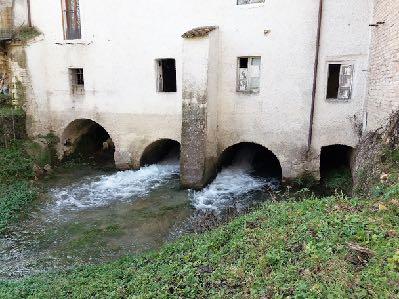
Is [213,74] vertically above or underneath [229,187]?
above

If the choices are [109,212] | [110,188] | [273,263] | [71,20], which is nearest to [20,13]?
[71,20]

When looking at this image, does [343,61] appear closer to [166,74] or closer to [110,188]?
[166,74]

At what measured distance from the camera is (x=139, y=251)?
8219mm

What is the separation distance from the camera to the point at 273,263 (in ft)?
16.8

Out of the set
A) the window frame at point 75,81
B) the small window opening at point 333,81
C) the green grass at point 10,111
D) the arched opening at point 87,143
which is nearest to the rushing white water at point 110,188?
the arched opening at point 87,143

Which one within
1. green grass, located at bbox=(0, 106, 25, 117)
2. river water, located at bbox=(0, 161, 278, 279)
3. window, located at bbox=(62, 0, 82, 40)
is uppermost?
window, located at bbox=(62, 0, 82, 40)

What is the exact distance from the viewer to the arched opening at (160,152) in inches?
569

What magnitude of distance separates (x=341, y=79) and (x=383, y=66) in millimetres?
2335

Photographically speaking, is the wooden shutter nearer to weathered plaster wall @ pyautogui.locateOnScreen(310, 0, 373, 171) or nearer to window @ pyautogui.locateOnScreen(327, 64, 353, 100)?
window @ pyautogui.locateOnScreen(327, 64, 353, 100)

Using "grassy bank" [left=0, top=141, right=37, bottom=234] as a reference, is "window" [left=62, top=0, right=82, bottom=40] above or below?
above

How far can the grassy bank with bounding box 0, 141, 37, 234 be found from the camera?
10.2m

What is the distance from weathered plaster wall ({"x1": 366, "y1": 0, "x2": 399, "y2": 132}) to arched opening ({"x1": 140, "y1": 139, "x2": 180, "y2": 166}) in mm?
8010

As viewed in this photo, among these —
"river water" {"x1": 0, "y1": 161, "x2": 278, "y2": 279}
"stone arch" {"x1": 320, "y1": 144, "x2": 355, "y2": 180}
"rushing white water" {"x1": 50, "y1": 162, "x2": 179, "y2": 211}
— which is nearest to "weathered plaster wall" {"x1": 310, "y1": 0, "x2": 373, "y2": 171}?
"stone arch" {"x1": 320, "y1": 144, "x2": 355, "y2": 180}

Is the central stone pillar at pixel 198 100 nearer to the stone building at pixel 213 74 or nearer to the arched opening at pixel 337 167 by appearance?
the stone building at pixel 213 74
